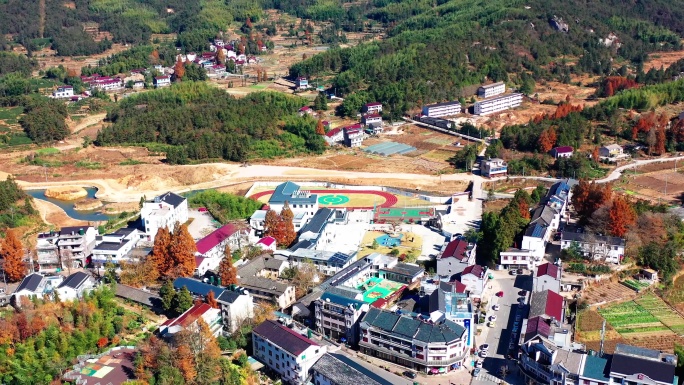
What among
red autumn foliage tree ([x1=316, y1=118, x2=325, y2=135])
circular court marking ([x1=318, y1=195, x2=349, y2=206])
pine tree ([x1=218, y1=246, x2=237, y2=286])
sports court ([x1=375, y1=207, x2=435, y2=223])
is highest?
pine tree ([x1=218, y1=246, x2=237, y2=286])

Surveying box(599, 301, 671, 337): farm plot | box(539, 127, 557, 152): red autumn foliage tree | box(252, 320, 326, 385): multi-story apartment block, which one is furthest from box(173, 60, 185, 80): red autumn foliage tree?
box(599, 301, 671, 337): farm plot

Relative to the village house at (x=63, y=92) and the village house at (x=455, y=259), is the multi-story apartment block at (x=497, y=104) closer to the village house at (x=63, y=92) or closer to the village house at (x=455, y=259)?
the village house at (x=455, y=259)

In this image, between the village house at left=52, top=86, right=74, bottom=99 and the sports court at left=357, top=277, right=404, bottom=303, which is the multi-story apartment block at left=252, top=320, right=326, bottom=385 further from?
the village house at left=52, top=86, right=74, bottom=99

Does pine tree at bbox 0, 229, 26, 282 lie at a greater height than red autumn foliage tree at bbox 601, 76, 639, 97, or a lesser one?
greater

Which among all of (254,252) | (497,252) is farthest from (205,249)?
(497,252)

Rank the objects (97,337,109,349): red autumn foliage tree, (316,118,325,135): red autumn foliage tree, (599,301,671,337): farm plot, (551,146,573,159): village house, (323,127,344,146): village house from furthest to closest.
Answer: (316,118,325,135): red autumn foliage tree
(323,127,344,146): village house
(551,146,573,159): village house
(599,301,671,337): farm plot
(97,337,109,349): red autumn foliage tree

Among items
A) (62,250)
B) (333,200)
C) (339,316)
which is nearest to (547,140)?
(333,200)

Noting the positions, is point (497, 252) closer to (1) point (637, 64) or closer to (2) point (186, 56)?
(1) point (637, 64)
